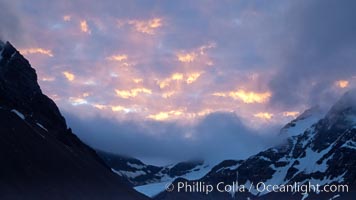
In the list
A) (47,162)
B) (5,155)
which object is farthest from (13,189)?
(47,162)

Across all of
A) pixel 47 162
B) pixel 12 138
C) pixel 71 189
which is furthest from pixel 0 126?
pixel 71 189

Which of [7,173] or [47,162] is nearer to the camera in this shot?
[7,173]

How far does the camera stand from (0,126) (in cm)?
19238

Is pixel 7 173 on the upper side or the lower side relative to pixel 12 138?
lower

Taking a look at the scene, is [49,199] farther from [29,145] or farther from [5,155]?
[29,145]

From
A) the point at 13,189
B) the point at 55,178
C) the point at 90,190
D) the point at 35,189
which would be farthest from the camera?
the point at 90,190

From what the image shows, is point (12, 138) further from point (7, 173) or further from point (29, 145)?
point (7, 173)

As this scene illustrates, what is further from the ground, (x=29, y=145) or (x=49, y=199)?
(x=29, y=145)

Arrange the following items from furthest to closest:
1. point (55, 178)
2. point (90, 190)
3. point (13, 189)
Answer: point (90, 190) < point (55, 178) < point (13, 189)

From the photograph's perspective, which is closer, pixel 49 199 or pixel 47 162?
pixel 49 199

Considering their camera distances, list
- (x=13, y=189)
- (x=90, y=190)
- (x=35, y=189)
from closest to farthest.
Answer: (x=13, y=189), (x=35, y=189), (x=90, y=190)

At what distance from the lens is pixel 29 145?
643 feet

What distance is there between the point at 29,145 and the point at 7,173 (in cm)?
3160

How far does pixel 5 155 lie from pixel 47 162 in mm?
19669
